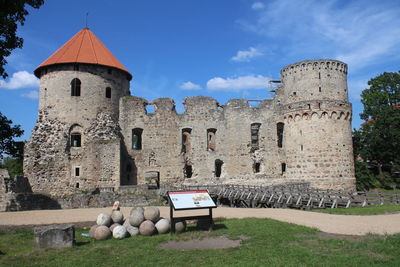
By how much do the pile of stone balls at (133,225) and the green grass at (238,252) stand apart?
26cm

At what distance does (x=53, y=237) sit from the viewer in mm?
8797

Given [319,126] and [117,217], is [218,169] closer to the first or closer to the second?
[319,126]

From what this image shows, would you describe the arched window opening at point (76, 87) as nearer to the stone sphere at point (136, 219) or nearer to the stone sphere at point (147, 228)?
the stone sphere at point (136, 219)

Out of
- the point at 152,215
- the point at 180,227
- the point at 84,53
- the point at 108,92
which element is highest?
the point at 84,53

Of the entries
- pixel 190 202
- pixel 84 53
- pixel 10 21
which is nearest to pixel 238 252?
pixel 190 202

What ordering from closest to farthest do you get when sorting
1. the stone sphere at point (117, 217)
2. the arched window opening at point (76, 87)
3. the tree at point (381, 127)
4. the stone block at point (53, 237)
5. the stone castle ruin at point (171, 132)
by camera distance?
1. the stone block at point (53, 237)
2. the stone sphere at point (117, 217)
3. the stone castle ruin at point (171, 132)
4. the arched window opening at point (76, 87)
5. the tree at point (381, 127)

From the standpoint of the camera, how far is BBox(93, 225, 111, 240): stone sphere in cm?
949

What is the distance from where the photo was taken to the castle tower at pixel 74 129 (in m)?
22.4

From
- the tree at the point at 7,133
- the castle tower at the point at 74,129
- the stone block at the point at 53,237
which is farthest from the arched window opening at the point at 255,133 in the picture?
the stone block at the point at 53,237

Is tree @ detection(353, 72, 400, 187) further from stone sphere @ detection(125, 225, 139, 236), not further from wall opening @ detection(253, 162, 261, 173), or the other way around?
stone sphere @ detection(125, 225, 139, 236)

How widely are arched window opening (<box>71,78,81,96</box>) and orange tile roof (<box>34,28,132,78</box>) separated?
132cm

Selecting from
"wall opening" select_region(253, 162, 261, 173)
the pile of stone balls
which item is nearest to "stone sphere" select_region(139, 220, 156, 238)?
the pile of stone balls

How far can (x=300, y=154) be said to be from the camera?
76.2 feet

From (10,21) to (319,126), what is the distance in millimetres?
18261
